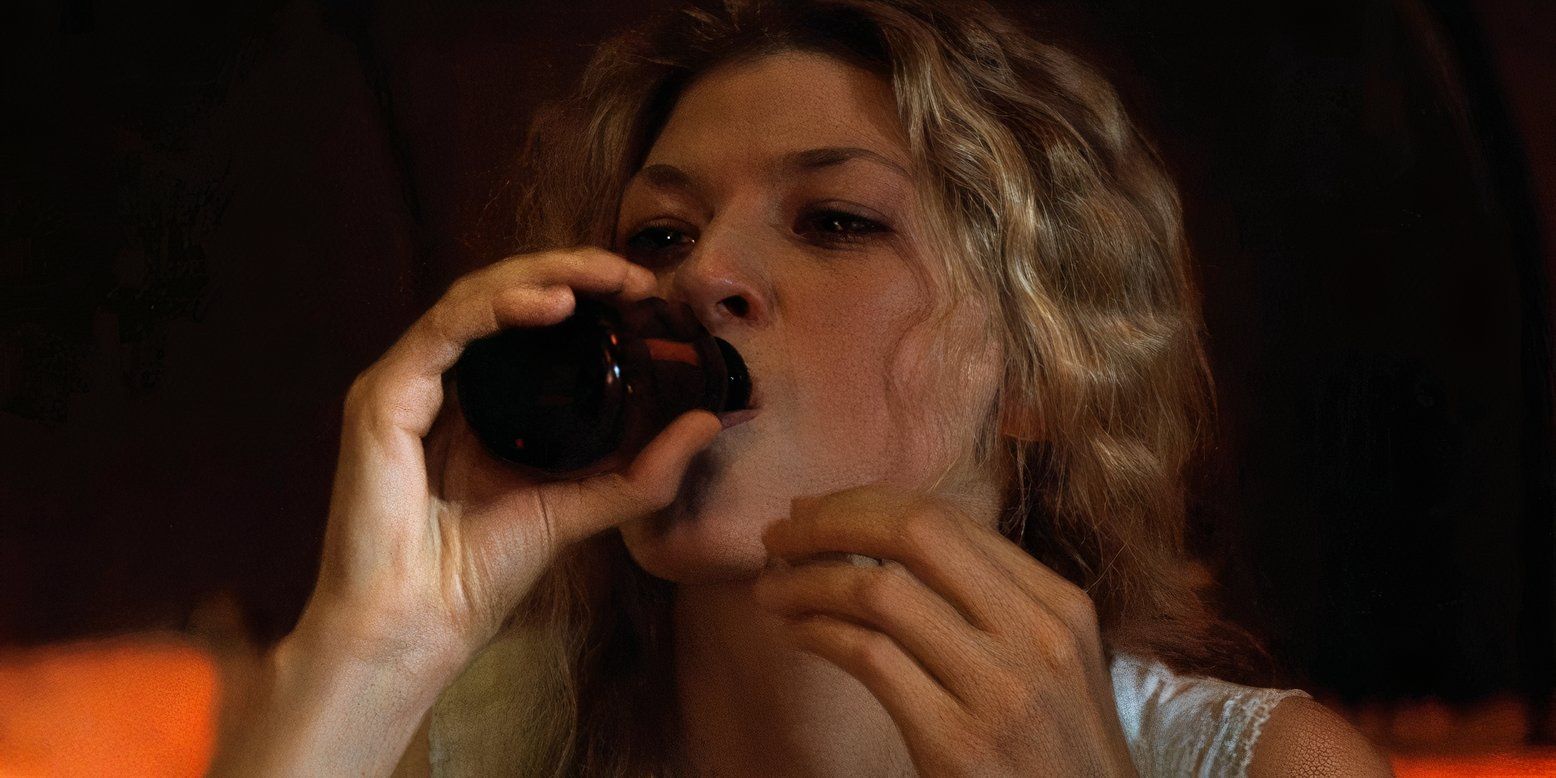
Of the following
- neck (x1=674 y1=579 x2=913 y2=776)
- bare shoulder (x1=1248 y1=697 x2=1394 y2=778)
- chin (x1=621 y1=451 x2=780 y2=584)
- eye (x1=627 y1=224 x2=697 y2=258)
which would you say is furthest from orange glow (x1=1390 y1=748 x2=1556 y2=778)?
eye (x1=627 y1=224 x2=697 y2=258)

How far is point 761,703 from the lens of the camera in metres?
0.78

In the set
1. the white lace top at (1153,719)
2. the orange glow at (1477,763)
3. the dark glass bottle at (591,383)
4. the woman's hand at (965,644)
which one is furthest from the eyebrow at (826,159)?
the orange glow at (1477,763)

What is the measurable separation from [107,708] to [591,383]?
0.46 metres

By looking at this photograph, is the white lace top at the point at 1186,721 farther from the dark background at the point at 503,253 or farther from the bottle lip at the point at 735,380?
the bottle lip at the point at 735,380

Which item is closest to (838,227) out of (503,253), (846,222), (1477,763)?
(846,222)

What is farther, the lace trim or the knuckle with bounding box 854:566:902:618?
the lace trim

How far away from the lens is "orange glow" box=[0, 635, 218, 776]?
2.59ft

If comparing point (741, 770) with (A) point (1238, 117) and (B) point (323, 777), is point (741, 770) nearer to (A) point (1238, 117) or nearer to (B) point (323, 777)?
(B) point (323, 777)

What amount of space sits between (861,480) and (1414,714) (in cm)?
37

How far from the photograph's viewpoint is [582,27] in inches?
33.4

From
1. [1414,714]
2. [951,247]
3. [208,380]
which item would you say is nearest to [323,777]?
[208,380]

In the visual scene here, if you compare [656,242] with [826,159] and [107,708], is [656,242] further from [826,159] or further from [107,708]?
[107,708]

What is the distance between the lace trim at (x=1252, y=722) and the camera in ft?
2.44

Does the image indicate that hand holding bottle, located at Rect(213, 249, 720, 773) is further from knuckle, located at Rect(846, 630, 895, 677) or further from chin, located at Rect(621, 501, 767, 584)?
knuckle, located at Rect(846, 630, 895, 677)
